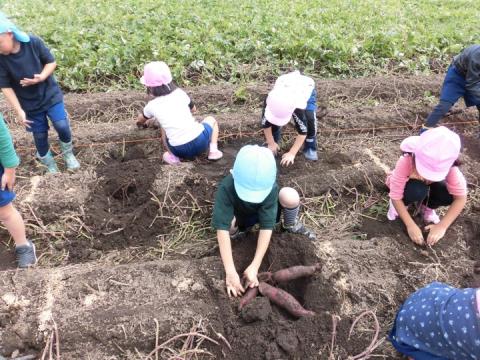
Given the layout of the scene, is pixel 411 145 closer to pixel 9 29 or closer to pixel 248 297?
pixel 248 297

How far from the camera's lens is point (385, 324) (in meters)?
2.64

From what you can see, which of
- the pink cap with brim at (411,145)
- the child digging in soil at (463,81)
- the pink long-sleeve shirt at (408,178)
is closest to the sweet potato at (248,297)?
the pink long-sleeve shirt at (408,178)

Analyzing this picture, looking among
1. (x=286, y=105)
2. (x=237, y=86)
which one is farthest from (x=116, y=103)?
(x=286, y=105)

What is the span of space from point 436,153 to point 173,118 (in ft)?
7.35

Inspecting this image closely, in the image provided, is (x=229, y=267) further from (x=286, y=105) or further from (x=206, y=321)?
(x=286, y=105)

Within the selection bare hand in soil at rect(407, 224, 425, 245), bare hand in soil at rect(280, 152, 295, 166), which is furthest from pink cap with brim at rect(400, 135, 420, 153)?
bare hand in soil at rect(280, 152, 295, 166)

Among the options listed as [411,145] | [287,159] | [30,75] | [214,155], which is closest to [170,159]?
[214,155]

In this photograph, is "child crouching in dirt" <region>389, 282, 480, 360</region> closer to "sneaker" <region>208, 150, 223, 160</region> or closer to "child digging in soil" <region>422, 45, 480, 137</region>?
"sneaker" <region>208, 150, 223, 160</region>

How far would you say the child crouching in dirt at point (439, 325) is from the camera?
1908 mm

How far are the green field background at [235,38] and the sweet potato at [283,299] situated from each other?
386 centimetres

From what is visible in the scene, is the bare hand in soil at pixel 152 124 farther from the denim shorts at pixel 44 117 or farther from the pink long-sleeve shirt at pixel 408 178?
the pink long-sleeve shirt at pixel 408 178

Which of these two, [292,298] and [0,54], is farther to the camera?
[0,54]

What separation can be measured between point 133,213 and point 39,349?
4.42 ft

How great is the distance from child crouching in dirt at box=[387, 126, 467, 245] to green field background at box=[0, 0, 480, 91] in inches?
135
